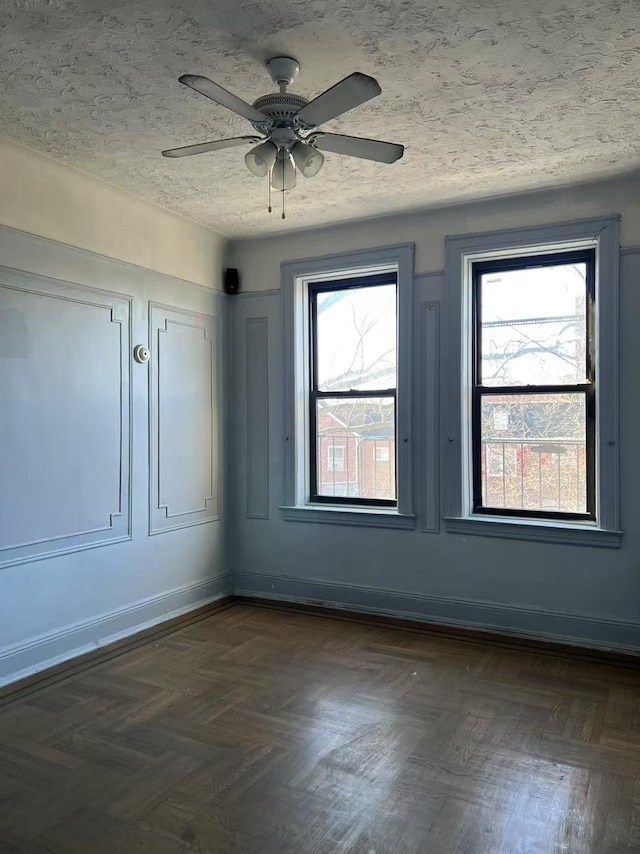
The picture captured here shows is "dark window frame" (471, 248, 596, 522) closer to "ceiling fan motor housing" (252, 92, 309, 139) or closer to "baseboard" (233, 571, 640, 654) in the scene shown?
"baseboard" (233, 571, 640, 654)

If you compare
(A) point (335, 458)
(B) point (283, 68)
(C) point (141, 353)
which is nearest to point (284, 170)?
(B) point (283, 68)

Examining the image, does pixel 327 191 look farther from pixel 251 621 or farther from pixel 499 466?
pixel 251 621

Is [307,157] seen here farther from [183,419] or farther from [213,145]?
[183,419]

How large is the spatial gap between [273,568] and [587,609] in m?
2.16

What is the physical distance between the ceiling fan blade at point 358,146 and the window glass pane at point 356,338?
6.45ft

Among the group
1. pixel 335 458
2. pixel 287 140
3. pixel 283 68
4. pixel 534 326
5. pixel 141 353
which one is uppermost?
pixel 283 68

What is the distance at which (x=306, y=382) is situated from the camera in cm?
481

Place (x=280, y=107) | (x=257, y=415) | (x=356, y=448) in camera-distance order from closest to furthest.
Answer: (x=280, y=107) < (x=356, y=448) < (x=257, y=415)

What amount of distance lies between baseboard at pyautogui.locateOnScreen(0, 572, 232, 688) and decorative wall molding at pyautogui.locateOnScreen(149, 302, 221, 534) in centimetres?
47

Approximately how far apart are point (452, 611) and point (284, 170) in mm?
2895

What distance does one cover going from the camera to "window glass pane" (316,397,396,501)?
14.8ft

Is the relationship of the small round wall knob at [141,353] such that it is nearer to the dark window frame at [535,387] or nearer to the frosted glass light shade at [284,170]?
the frosted glass light shade at [284,170]

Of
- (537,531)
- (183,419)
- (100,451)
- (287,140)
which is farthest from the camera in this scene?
(183,419)

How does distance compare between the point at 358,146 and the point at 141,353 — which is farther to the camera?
the point at 141,353
